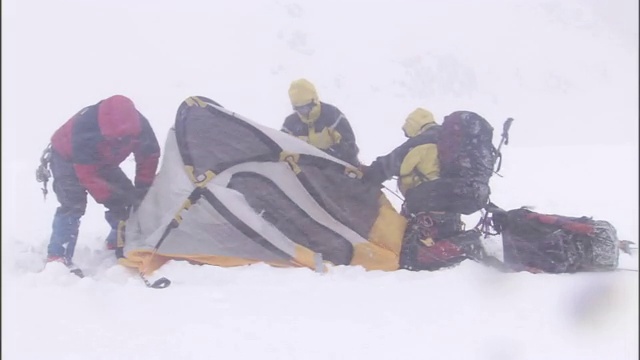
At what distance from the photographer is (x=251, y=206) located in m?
4.30

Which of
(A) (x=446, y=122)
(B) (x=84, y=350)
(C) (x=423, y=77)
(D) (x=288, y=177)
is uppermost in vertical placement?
(C) (x=423, y=77)

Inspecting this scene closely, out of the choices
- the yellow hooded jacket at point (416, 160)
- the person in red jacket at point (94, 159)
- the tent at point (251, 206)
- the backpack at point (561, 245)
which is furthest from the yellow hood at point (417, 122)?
the person in red jacket at point (94, 159)

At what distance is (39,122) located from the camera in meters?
13.5

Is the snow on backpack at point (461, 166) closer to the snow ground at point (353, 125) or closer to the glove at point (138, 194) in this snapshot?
the snow ground at point (353, 125)

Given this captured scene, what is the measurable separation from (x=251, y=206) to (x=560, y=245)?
175 centimetres

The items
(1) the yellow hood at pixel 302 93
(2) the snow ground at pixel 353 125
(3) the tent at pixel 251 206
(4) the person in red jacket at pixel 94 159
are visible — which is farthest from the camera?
(1) the yellow hood at pixel 302 93

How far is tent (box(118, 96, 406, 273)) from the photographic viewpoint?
4.19 metres

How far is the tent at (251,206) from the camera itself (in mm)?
4191

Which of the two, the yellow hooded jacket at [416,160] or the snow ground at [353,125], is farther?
the yellow hooded jacket at [416,160]

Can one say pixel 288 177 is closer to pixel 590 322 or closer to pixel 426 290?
pixel 426 290

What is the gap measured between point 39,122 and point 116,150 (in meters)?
9.88

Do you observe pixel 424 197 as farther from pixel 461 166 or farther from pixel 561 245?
pixel 561 245

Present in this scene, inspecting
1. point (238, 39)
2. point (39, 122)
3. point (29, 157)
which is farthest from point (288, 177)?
point (238, 39)

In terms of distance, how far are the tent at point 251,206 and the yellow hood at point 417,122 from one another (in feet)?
1.40
